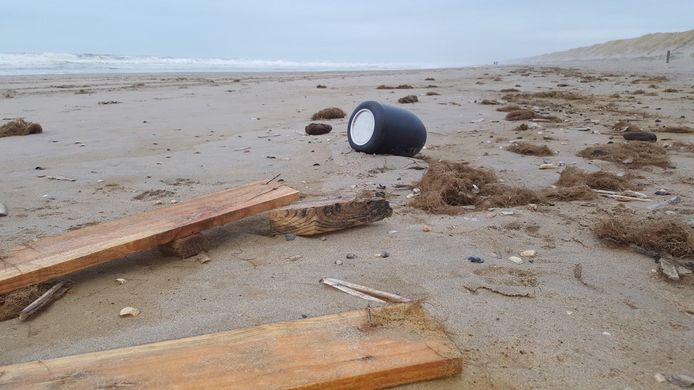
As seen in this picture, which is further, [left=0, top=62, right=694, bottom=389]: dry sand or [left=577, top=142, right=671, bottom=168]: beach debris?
[left=577, top=142, right=671, bottom=168]: beach debris

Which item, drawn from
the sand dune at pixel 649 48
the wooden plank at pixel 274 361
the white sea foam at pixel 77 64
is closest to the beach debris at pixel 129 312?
the wooden plank at pixel 274 361

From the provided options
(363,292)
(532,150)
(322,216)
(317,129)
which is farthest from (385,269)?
(317,129)

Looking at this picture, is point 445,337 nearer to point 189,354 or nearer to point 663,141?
point 189,354

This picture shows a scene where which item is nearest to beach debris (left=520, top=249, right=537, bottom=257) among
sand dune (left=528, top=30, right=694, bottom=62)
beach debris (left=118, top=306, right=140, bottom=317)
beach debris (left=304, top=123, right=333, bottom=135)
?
beach debris (left=118, top=306, right=140, bottom=317)

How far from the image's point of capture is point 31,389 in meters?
1.57

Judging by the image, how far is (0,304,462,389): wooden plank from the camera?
1.61 meters

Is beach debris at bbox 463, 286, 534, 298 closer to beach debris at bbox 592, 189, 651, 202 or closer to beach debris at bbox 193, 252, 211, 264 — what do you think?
beach debris at bbox 193, 252, 211, 264

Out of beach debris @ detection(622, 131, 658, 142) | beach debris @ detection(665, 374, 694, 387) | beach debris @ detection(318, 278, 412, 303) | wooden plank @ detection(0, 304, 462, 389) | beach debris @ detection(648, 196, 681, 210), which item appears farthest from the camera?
beach debris @ detection(622, 131, 658, 142)

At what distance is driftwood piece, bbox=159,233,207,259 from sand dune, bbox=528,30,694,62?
42.5m

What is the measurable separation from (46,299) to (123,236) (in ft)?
1.56

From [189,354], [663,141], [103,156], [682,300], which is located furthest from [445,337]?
[663,141]

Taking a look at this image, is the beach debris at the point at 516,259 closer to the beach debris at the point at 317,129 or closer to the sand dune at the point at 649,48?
the beach debris at the point at 317,129

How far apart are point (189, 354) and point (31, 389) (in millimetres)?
482

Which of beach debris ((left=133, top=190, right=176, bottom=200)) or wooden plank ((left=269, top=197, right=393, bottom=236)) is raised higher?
wooden plank ((left=269, top=197, right=393, bottom=236))
